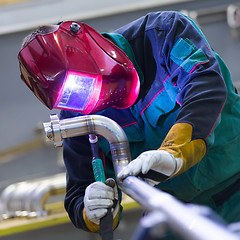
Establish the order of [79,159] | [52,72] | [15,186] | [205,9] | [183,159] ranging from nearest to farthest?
[183,159], [52,72], [79,159], [15,186], [205,9]

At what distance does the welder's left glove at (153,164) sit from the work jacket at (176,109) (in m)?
0.15

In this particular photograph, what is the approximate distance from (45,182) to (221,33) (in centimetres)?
171

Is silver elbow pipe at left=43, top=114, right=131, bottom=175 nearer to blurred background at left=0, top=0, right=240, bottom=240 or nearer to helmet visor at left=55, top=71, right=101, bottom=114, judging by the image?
helmet visor at left=55, top=71, right=101, bottom=114

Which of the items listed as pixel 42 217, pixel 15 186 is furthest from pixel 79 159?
pixel 15 186

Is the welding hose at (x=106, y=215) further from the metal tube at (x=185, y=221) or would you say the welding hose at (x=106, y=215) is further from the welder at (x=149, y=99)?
the metal tube at (x=185, y=221)

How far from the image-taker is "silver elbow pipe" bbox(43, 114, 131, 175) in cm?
119

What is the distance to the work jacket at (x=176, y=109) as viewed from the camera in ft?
4.06

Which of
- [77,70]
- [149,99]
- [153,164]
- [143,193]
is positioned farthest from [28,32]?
[143,193]

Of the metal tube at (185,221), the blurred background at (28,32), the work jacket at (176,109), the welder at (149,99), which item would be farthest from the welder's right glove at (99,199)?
the blurred background at (28,32)

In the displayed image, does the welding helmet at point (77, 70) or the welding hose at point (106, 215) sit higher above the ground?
the welding helmet at point (77, 70)

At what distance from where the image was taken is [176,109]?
1.48m

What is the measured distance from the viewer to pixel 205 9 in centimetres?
345

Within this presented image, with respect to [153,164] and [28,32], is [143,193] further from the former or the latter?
[28,32]

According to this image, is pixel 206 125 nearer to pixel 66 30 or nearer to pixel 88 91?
pixel 88 91
